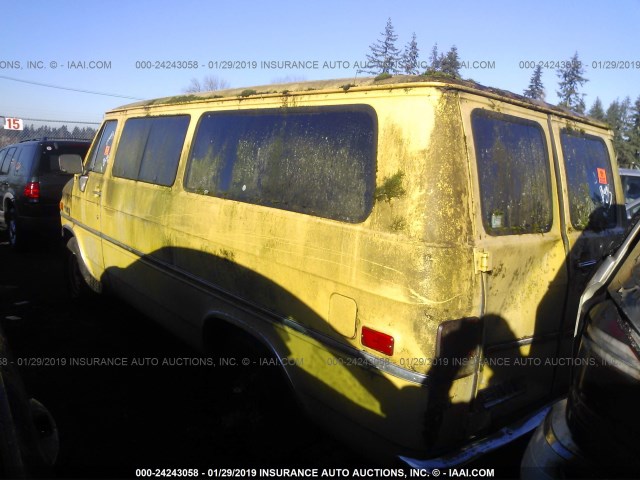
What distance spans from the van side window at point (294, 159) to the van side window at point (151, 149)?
37cm

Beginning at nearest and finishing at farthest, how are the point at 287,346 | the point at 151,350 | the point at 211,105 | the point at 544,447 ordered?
the point at 544,447
the point at 287,346
the point at 211,105
the point at 151,350

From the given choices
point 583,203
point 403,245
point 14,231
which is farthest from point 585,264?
point 14,231

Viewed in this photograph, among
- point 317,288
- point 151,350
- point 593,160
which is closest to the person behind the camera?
point 317,288

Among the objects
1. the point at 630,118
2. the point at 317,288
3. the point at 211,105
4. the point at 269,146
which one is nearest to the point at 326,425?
the point at 317,288

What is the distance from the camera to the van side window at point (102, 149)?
4.72 meters

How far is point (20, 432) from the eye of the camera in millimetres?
1691

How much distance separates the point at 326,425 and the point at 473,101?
179 cm

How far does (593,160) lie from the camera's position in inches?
120

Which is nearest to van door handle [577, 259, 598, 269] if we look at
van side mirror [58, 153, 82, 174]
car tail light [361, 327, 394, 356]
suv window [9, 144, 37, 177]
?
car tail light [361, 327, 394, 356]

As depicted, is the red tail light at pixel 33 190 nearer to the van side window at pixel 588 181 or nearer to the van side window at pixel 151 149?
the van side window at pixel 151 149

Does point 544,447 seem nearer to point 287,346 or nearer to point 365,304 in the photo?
point 365,304

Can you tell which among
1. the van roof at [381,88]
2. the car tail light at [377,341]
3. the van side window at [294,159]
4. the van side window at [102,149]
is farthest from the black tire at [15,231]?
the car tail light at [377,341]

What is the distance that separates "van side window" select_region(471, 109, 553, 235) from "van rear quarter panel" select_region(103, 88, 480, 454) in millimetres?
175

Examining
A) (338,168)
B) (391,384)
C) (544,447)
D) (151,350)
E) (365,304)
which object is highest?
(338,168)
